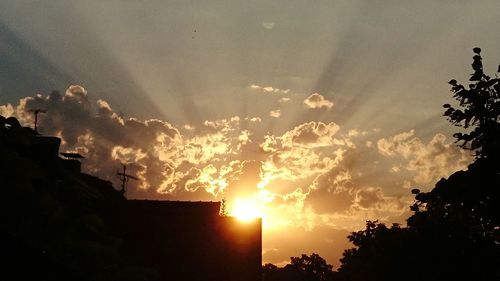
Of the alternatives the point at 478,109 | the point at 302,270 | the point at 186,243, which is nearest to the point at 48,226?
the point at 478,109

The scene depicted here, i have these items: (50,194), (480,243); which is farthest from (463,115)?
(50,194)

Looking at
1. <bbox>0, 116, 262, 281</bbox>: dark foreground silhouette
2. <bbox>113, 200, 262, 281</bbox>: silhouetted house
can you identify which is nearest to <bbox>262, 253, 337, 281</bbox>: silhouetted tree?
<bbox>113, 200, 262, 281</bbox>: silhouetted house

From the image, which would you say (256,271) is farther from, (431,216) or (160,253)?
(431,216)

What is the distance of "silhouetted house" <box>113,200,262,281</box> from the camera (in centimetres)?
3033

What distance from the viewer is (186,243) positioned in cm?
3084

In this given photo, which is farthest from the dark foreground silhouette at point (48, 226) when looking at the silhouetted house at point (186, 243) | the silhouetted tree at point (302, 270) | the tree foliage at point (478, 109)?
the silhouetted tree at point (302, 270)

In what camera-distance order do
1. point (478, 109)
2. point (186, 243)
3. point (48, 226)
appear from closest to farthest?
point (48, 226)
point (478, 109)
point (186, 243)

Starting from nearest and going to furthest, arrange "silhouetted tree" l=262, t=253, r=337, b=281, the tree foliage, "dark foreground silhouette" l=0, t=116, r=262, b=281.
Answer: "dark foreground silhouette" l=0, t=116, r=262, b=281, the tree foliage, "silhouetted tree" l=262, t=253, r=337, b=281

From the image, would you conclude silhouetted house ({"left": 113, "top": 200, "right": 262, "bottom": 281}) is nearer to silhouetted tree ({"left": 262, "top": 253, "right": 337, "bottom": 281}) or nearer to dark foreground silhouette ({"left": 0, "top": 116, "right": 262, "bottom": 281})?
dark foreground silhouette ({"left": 0, "top": 116, "right": 262, "bottom": 281})

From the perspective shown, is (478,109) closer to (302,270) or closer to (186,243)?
(186,243)

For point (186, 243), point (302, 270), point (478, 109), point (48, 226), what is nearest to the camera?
point (48, 226)

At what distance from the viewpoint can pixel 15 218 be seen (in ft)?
8.29

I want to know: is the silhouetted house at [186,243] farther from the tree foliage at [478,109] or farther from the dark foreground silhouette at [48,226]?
the dark foreground silhouette at [48,226]

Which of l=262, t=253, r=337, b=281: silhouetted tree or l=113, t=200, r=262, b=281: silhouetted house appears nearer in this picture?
l=113, t=200, r=262, b=281: silhouetted house
